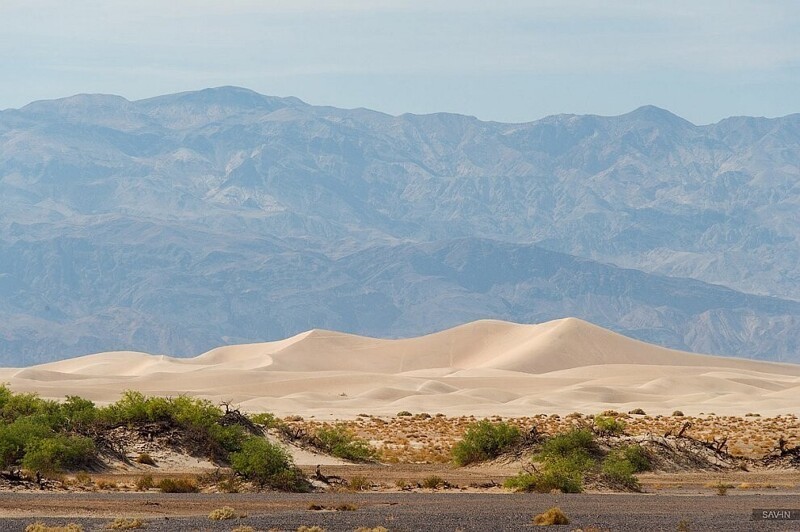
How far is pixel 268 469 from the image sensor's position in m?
30.7

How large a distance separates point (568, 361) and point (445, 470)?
11356cm

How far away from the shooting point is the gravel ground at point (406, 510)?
899 inches

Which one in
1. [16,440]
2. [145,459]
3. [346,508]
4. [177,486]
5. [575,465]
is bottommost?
[346,508]

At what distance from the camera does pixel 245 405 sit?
80.4m

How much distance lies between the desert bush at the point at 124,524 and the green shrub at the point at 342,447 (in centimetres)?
1835

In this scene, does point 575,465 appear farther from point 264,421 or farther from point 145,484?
point 264,421

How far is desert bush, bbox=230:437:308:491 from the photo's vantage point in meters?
30.5

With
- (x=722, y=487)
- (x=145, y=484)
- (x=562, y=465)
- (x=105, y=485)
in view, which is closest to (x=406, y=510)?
(x=562, y=465)

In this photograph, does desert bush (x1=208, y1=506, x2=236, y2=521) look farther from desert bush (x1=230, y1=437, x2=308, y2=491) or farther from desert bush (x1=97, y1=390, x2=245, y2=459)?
desert bush (x1=97, y1=390, x2=245, y2=459)

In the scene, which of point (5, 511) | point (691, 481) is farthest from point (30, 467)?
point (691, 481)

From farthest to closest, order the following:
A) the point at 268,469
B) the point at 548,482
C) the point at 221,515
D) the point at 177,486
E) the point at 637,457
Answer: the point at 637,457 → the point at 548,482 → the point at 268,469 → the point at 177,486 → the point at 221,515

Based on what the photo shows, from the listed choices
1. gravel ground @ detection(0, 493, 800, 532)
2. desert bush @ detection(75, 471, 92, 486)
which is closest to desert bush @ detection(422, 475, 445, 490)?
gravel ground @ detection(0, 493, 800, 532)

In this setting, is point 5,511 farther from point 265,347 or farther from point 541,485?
point 265,347

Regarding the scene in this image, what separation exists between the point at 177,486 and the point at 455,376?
97.3 meters
